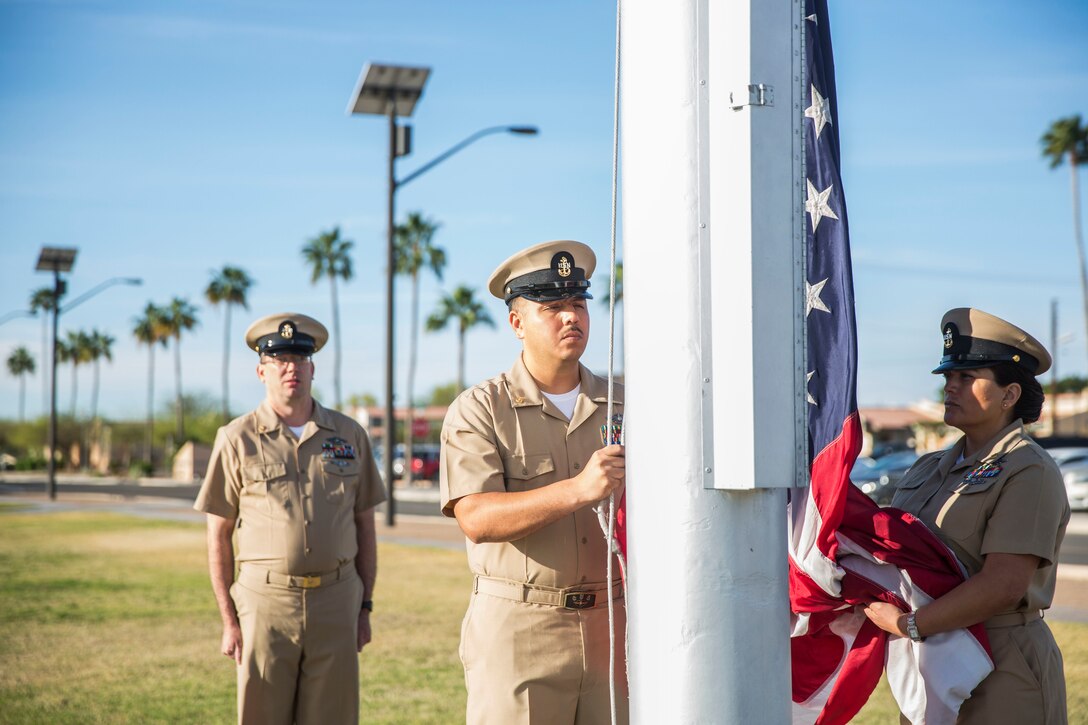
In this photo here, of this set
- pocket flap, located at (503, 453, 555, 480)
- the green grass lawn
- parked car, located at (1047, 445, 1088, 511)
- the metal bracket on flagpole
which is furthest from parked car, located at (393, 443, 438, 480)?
the metal bracket on flagpole

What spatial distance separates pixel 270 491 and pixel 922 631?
3170mm

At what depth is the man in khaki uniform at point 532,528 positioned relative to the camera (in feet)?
Answer: 10.9

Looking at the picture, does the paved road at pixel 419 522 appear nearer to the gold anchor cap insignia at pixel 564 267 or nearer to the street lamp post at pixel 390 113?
the street lamp post at pixel 390 113

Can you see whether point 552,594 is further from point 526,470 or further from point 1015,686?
point 1015,686

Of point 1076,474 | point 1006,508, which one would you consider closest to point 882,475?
point 1076,474

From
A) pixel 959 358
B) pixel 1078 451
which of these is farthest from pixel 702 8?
pixel 1078 451

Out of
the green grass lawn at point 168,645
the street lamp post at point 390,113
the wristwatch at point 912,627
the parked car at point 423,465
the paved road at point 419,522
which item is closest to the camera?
the wristwatch at point 912,627

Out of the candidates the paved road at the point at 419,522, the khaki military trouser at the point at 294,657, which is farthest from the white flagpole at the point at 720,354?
the paved road at the point at 419,522

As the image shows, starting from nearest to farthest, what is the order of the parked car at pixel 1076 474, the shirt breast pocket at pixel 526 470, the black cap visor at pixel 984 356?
1. the black cap visor at pixel 984 356
2. the shirt breast pocket at pixel 526 470
3. the parked car at pixel 1076 474

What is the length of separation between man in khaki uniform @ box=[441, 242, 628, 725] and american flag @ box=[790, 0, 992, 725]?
24.2 inches

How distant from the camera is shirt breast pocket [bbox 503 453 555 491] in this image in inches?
138

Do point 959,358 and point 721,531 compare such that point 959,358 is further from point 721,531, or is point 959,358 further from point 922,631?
point 721,531

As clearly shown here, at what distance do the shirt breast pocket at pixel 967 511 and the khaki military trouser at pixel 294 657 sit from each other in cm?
285

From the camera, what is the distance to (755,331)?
2061mm
